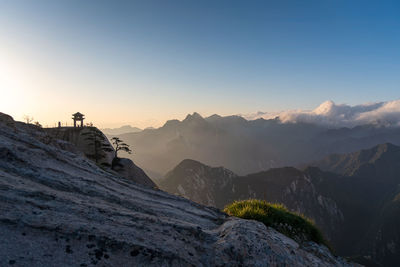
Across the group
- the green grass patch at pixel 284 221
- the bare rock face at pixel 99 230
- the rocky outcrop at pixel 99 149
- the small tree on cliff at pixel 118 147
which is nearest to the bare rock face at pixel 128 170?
the rocky outcrop at pixel 99 149

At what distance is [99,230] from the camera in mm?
6879

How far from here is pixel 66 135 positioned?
39938mm

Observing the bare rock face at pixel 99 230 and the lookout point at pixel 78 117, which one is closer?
the bare rock face at pixel 99 230

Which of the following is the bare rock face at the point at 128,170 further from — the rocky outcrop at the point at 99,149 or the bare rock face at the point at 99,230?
the bare rock face at the point at 99,230

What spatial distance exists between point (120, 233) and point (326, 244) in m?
11.9

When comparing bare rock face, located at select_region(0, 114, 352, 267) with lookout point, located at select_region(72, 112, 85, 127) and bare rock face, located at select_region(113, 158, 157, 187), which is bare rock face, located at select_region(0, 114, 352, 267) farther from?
lookout point, located at select_region(72, 112, 85, 127)

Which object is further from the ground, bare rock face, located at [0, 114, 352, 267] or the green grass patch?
bare rock face, located at [0, 114, 352, 267]

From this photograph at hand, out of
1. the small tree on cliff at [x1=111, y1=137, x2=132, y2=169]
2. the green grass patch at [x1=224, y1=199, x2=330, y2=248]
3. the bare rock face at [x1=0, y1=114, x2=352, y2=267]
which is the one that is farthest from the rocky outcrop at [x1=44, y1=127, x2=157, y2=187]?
the green grass patch at [x1=224, y1=199, x2=330, y2=248]

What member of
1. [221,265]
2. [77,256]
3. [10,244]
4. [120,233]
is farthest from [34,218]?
[221,265]

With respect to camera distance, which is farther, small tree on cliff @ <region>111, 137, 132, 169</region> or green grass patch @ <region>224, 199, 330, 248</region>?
small tree on cliff @ <region>111, 137, 132, 169</region>

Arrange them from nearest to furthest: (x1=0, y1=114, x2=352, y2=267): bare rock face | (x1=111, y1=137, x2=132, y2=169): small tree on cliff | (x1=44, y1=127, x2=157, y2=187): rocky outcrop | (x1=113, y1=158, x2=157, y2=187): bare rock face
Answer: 1. (x1=0, y1=114, x2=352, y2=267): bare rock face
2. (x1=111, y1=137, x2=132, y2=169): small tree on cliff
3. (x1=44, y1=127, x2=157, y2=187): rocky outcrop
4. (x1=113, y1=158, x2=157, y2=187): bare rock face

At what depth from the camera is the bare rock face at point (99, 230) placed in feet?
19.5

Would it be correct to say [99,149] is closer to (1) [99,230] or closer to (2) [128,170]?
(2) [128,170]

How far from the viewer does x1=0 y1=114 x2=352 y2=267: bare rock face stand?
19.5ft
